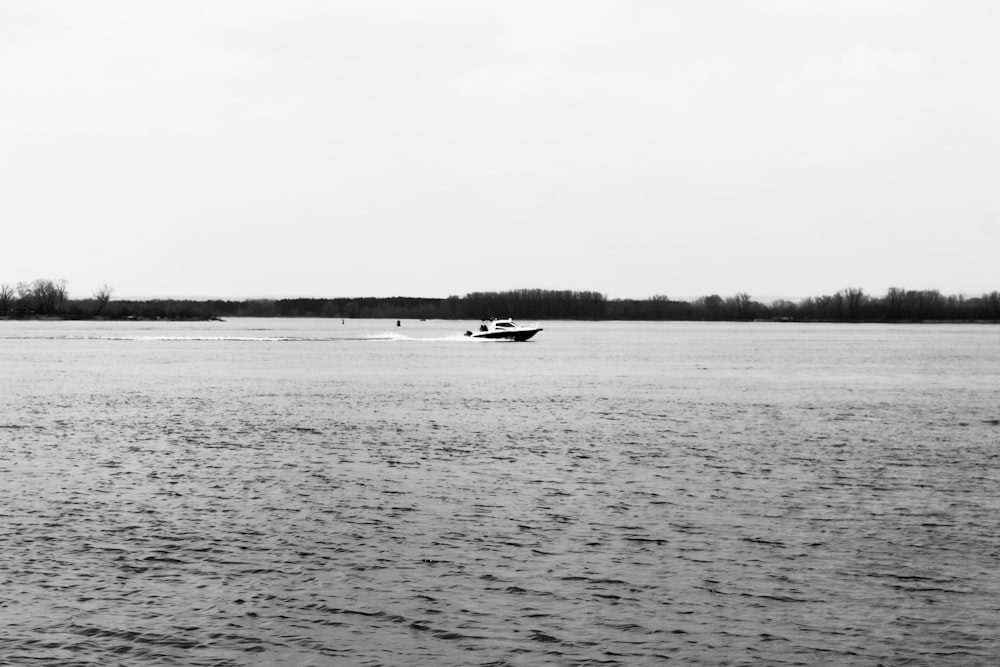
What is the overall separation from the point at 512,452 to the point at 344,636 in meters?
20.8

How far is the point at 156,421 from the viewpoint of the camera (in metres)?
45.7

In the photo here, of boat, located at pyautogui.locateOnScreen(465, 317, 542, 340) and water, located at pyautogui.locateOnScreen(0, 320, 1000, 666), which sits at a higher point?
boat, located at pyautogui.locateOnScreen(465, 317, 542, 340)

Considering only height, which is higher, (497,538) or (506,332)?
(506,332)

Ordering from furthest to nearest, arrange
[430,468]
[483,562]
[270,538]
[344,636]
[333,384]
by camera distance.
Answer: [333,384]
[430,468]
[270,538]
[483,562]
[344,636]

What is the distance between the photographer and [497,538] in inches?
851

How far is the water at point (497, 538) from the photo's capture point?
49.6 feet

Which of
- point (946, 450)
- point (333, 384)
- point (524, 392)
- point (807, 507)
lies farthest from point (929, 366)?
point (807, 507)

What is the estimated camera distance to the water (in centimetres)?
1511

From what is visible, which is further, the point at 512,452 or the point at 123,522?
the point at 512,452

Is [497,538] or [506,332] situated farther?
[506,332]

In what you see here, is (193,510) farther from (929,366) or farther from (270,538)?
(929,366)

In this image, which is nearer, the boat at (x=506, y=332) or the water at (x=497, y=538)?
the water at (x=497, y=538)

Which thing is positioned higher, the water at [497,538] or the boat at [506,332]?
the boat at [506,332]

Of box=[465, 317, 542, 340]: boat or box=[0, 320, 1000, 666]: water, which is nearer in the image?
box=[0, 320, 1000, 666]: water
